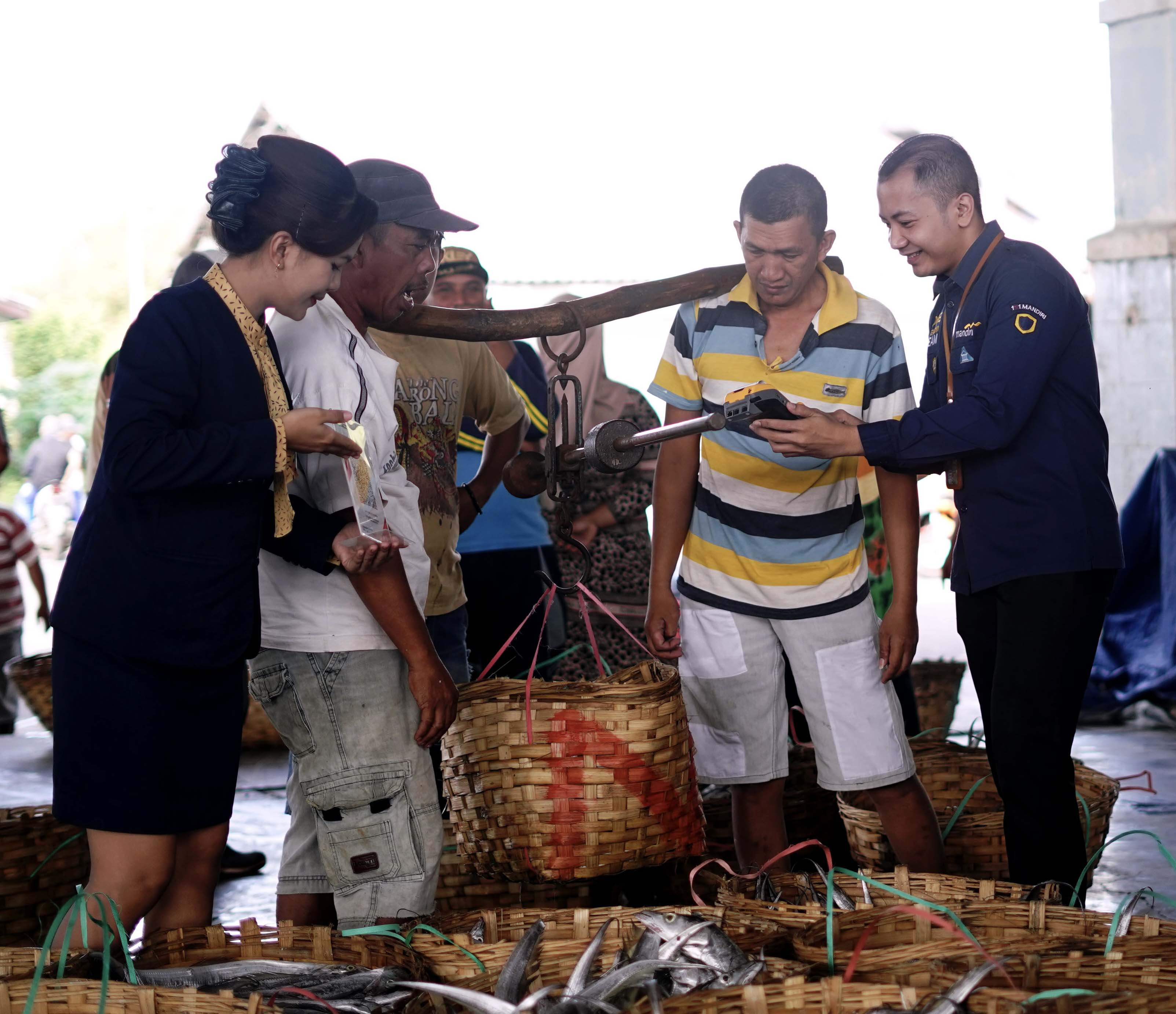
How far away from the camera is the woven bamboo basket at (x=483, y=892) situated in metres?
3.08

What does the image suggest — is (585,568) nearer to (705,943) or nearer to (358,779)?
(358,779)

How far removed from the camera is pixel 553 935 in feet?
7.22

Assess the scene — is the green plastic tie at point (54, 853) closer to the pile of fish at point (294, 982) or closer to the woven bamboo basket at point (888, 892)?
the pile of fish at point (294, 982)

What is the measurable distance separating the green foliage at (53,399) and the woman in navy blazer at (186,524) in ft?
88.6

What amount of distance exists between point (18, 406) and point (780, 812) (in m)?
28.2

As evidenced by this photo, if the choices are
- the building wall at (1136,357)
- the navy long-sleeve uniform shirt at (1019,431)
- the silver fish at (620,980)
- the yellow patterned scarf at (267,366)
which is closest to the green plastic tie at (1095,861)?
the navy long-sleeve uniform shirt at (1019,431)

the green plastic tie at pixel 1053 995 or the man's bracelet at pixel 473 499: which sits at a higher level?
the man's bracelet at pixel 473 499

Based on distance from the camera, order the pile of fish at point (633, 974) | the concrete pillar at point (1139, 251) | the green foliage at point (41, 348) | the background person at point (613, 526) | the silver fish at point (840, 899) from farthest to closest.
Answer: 1. the green foliage at point (41, 348)
2. the concrete pillar at point (1139, 251)
3. the background person at point (613, 526)
4. the silver fish at point (840, 899)
5. the pile of fish at point (633, 974)

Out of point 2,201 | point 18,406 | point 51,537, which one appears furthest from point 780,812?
point 2,201

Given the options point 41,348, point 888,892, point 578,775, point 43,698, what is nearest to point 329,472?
point 578,775

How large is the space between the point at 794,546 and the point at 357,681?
3.27 feet

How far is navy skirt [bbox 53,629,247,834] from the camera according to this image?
206 centimetres

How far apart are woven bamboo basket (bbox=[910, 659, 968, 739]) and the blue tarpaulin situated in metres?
1.09

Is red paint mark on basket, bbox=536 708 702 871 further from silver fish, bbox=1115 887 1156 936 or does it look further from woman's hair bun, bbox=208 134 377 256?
woman's hair bun, bbox=208 134 377 256
